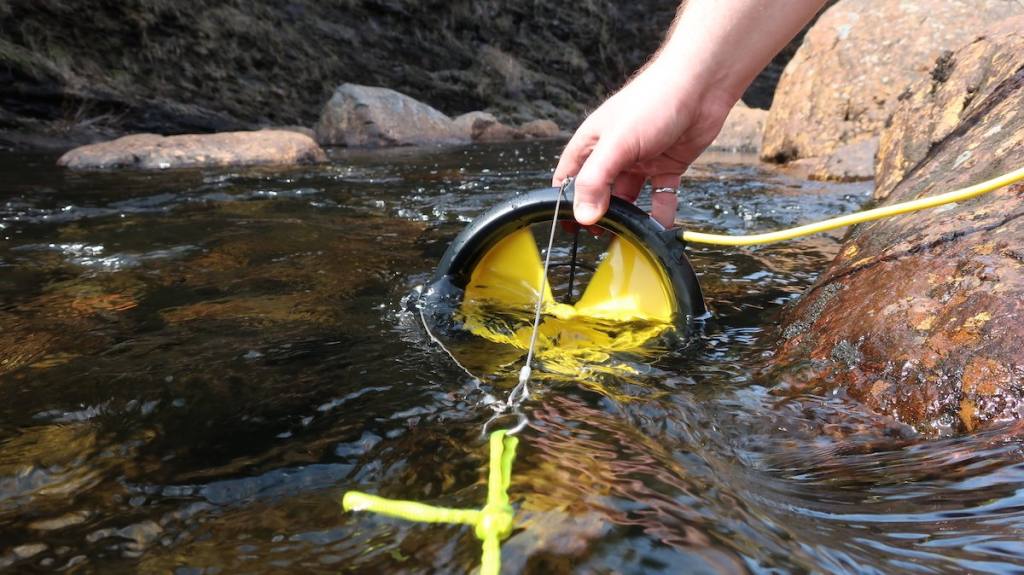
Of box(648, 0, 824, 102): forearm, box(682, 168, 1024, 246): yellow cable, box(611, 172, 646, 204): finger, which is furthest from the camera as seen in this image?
box(611, 172, 646, 204): finger

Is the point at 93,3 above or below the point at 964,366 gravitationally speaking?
above

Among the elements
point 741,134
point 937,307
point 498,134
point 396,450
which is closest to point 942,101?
point 937,307

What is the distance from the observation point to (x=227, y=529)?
1.22 m

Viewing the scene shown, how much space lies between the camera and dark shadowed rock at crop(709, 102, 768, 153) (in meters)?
11.8

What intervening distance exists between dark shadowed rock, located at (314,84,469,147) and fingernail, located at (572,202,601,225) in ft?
36.1

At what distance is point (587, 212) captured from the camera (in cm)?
207

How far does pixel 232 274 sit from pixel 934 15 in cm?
804

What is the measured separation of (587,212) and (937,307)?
992 millimetres

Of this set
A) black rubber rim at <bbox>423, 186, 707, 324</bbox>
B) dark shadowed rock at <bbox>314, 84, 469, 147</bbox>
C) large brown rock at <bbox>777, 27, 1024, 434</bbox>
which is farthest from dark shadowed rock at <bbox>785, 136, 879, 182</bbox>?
dark shadowed rock at <bbox>314, 84, 469, 147</bbox>

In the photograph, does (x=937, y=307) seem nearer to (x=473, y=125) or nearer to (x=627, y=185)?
(x=627, y=185)

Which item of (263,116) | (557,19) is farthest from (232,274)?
(557,19)

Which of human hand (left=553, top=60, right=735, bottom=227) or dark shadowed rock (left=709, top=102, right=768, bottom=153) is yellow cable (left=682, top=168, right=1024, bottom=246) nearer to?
human hand (left=553, top=60, right=735, bottom=227)

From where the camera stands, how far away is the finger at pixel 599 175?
1.95 metres

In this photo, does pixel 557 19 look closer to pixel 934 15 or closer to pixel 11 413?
pixel 934 15
